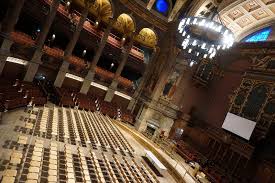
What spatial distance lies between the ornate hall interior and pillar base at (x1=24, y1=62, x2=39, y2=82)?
0.09 meters

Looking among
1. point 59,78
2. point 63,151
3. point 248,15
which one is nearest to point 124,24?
point 59,78

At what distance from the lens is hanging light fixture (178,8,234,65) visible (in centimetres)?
1333

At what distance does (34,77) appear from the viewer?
22.7 metres

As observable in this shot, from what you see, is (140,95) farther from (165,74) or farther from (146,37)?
(146,37)

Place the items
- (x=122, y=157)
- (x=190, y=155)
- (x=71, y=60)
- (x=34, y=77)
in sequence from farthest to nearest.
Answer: (x=71, y=60) → (x=34, y=77) → (x=190, y=155) → (x=122, y=157)

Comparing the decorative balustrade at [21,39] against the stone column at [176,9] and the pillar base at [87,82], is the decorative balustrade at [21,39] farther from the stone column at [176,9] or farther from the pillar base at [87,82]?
the stone column at [176,9]

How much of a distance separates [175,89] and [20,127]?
1453 cm

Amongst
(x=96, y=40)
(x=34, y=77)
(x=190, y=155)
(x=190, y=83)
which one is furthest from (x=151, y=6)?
(x=190, y=155)

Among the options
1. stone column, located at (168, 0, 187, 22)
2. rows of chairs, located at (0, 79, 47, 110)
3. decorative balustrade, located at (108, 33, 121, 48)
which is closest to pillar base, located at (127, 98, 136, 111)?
decorative balustrade, located at (108, 33, 121, 48)

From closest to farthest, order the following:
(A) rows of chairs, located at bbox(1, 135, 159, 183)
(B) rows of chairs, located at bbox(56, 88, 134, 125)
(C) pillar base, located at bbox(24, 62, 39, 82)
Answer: (A) rows of chairs, located at bbox(1, 135, 159, 183) < (C) pillar base, located at bbox(24, 62, 39, 82) < (B) rows of chairs, located at bbox(56, 88, 134, 125)

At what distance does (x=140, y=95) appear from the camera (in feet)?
88.6

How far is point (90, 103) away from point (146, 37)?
12265mm

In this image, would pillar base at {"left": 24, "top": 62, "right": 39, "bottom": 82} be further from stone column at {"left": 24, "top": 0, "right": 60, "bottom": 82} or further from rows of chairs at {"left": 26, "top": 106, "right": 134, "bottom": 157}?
rows of chairs at {"left": 26, "top": 106, "right": 134, "bottom": 157}

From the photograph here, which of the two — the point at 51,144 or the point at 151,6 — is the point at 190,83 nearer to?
the point at 151,6
